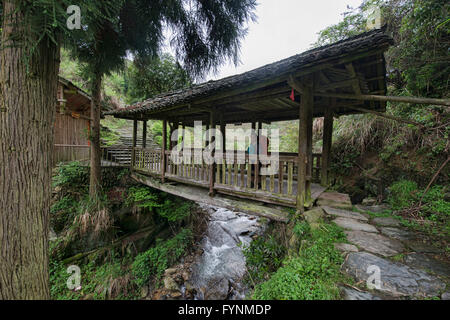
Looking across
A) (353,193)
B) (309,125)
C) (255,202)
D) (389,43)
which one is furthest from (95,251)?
(353,193)

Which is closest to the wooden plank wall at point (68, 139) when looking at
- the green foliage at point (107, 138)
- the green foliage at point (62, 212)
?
the green foliage at point (107, 138)

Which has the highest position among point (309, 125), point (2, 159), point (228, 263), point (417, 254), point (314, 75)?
point (314, 75)

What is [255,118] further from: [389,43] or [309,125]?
[389,43]

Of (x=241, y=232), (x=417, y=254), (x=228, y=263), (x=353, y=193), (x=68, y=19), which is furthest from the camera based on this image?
(x=241, y=232)

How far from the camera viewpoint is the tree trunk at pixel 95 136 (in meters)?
5.01

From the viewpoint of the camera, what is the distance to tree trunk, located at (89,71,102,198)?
501cm

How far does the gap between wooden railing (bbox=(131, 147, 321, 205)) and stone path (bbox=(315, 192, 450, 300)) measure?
3.56 ft

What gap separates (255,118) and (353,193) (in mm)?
3921

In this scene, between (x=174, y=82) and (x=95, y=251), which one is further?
(x=174, y=82)

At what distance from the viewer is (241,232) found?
579 cm

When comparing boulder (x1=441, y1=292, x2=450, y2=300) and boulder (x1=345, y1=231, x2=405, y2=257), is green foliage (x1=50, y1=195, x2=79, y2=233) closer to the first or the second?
boulder (x1=345, y1=231, x2=405, y2=257)

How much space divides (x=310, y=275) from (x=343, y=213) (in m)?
1.83

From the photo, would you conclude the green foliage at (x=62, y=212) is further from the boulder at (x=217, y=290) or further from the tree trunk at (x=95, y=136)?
the boulder at (x=217, y=290)

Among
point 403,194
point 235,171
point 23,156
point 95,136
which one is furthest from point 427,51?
point 95,136
